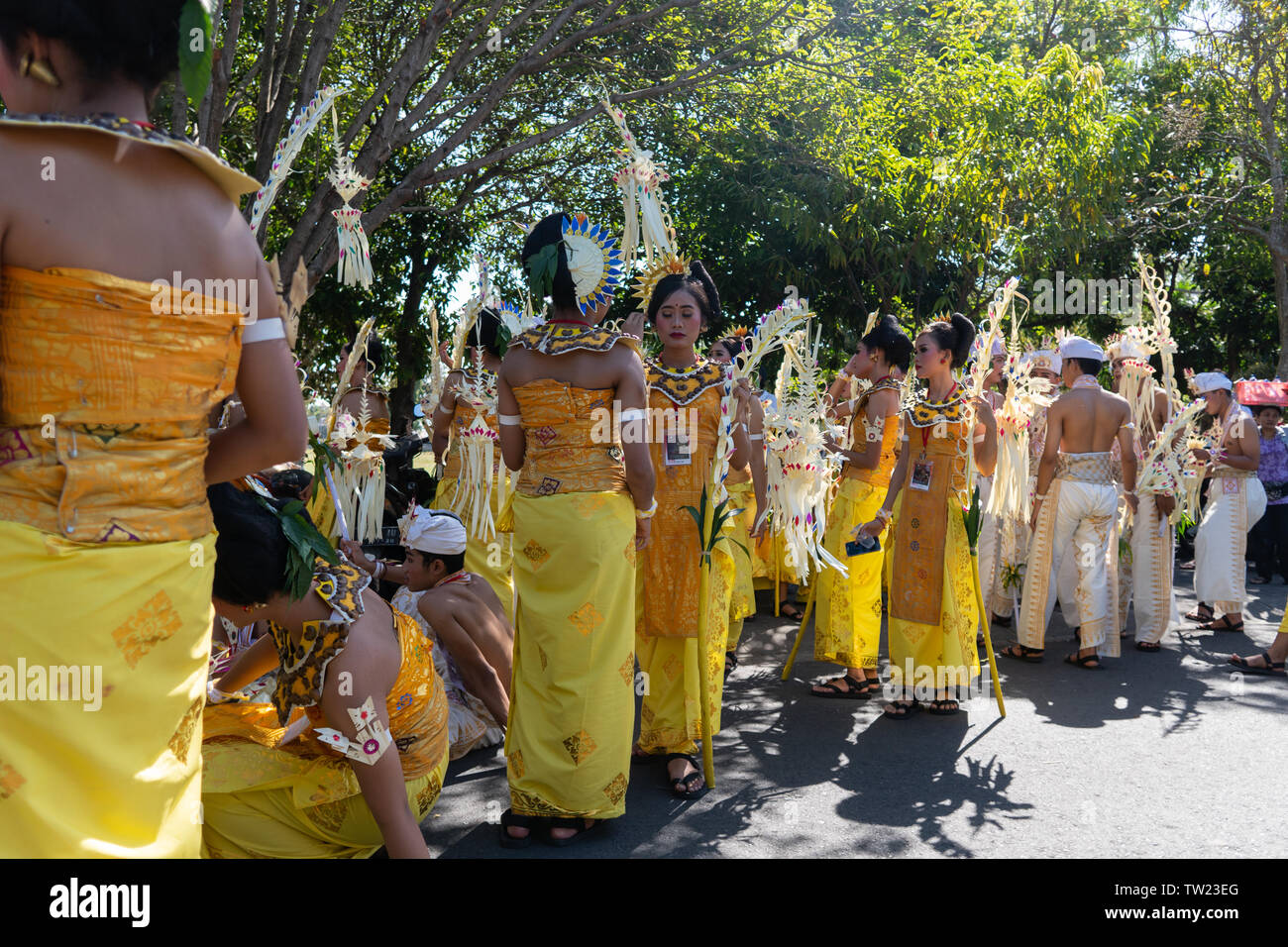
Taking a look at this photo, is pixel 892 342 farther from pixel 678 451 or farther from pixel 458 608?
pixel 458 608

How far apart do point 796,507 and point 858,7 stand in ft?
24.7

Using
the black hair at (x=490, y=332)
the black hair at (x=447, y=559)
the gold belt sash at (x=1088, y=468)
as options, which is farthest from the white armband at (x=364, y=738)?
the gold belt sash at (x=1088, y=468)

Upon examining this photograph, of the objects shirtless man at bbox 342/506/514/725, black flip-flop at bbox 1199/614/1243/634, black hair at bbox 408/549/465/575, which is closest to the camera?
shirtless man at bbox 342/506/514/725

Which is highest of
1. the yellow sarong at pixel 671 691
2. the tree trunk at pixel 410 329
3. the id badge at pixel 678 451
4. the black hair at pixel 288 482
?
the tree trunk at pixel 410 329

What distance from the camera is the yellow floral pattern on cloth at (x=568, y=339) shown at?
3.69 metres

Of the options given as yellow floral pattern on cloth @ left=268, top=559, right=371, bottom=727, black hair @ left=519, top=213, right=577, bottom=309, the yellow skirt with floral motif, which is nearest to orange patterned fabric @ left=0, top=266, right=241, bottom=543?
yellow floral pattern on cloth @ left=268, top=559, right=371, bottom=727

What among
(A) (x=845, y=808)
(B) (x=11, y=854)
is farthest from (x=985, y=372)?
(B) (x=11, y=854)

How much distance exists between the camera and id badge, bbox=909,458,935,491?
5547mm

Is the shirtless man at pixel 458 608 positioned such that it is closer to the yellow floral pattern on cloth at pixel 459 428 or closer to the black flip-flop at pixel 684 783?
the black flip-flop at pixel 684 783

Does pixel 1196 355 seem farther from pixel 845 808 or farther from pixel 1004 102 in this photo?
pixel 845 808

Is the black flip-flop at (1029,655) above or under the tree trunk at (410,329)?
under

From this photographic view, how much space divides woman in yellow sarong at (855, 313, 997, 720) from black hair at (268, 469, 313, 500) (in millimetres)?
2914

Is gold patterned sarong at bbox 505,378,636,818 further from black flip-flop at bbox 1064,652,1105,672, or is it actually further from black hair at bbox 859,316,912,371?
black flip-flop at bbox 1064,652,1105,672

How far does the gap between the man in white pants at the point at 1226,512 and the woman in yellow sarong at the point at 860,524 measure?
11.1 feet
